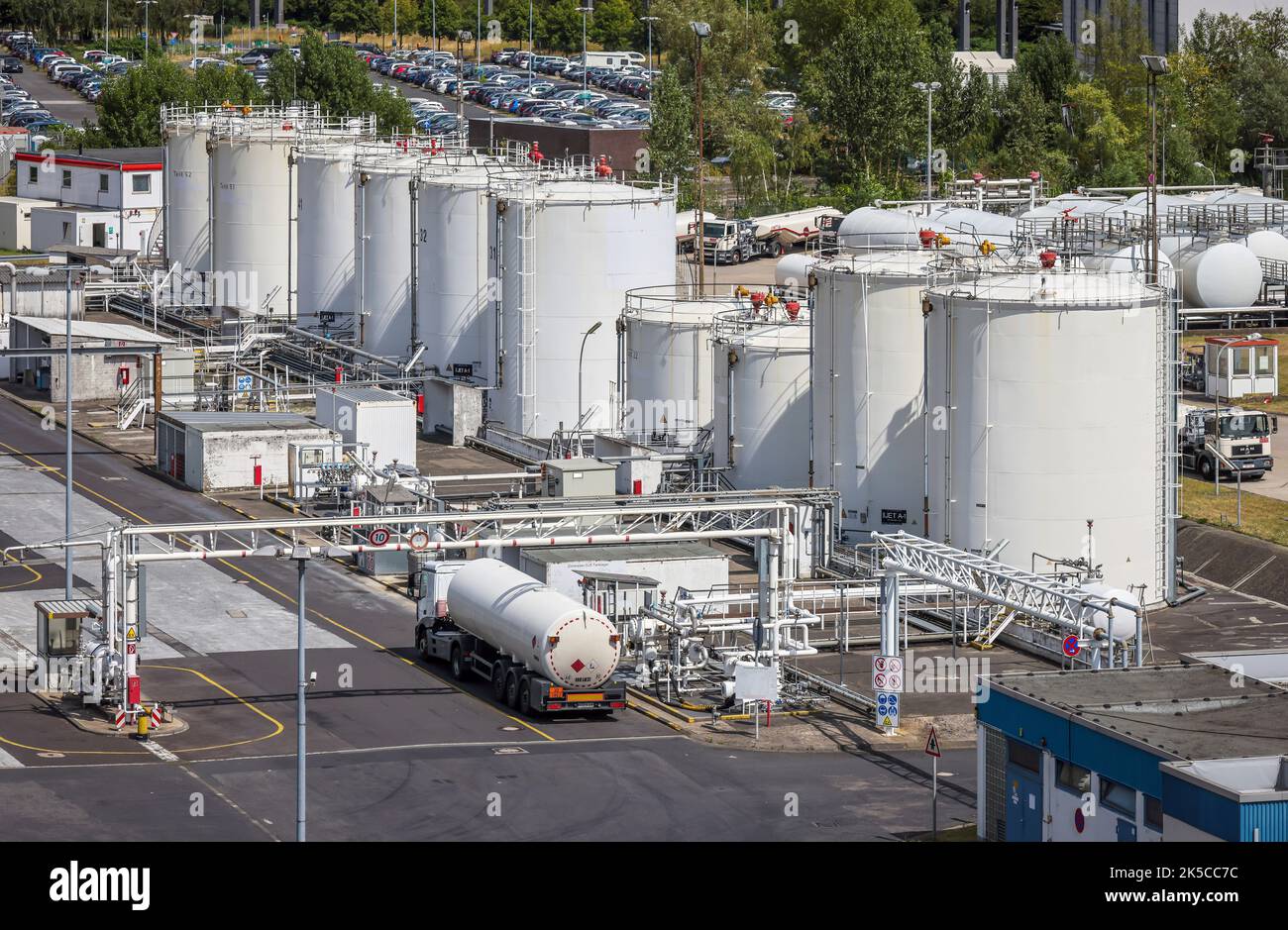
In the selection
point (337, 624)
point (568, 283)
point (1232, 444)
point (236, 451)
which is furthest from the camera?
point (568, 283)

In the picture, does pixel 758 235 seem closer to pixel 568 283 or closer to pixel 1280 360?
pixel 1280 360

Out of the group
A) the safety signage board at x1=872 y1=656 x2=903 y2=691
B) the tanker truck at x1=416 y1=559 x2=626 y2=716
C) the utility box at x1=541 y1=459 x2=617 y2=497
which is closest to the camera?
the tanker truck at x1=416 y1=559 x2=626 y2=716

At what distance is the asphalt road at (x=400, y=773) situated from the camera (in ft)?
144

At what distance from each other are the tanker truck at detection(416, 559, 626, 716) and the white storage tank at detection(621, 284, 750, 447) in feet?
79.3

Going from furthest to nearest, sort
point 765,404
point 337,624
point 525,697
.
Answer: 1. point 765,404
2. point 337,624
3. point 525,697

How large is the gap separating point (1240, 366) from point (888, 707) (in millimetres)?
43885

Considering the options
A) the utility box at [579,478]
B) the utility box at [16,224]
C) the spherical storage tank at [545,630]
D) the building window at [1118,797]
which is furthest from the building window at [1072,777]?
the utility box at [16,224]

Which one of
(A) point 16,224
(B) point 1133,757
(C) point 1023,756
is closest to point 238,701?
(C) point 1023,756

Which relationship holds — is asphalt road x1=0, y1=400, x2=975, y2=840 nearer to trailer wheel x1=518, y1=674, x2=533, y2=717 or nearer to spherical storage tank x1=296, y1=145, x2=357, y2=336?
trailer wheel x1=518, y1=674, x2=533, y2=717

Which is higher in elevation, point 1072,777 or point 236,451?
point 236,451

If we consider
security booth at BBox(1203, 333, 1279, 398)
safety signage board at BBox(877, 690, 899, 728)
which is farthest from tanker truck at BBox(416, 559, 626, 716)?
security booth at BBox(1203, 333, 1279, 398)

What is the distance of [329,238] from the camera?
341 feet

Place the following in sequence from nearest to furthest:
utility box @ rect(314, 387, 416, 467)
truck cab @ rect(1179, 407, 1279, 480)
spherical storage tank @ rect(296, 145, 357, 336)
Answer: truck cab @ rect(1179, 407, 1279, 480) → utility box @ rect(314, 387, 416, 467) → spherical storage tank @ rect(296, 145, 357, 336)

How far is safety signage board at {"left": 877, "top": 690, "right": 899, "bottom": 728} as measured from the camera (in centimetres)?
5144
